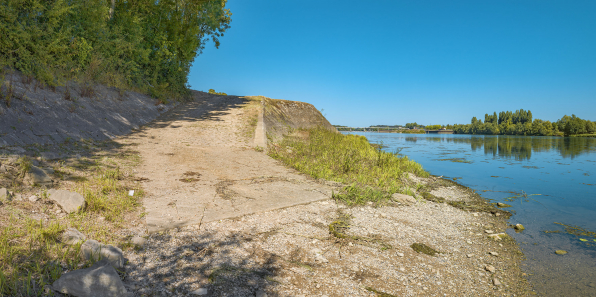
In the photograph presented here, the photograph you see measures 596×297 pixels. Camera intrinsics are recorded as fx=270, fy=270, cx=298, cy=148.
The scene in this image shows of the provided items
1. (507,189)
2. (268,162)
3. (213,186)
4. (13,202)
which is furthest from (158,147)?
(507,189)

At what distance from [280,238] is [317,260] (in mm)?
511

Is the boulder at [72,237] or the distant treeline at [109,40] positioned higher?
the distant treeline at [109,40]

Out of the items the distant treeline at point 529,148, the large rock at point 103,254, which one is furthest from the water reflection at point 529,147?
the large rock at point 103,254

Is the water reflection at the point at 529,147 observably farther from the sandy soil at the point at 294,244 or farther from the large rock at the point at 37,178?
the large rock at the point at 37,178

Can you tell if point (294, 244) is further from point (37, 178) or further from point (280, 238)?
point (37, 178)

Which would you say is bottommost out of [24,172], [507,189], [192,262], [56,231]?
[507,189]

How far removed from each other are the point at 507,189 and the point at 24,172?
10030 millimetres

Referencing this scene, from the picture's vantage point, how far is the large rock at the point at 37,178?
126 inches

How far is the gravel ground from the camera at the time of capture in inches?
82.3

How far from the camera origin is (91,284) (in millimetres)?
1708

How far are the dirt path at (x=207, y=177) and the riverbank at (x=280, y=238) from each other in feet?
0.10

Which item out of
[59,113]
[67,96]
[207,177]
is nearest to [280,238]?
[207,177]

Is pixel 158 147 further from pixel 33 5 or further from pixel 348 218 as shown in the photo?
pixel 348 218

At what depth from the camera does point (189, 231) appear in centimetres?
282
